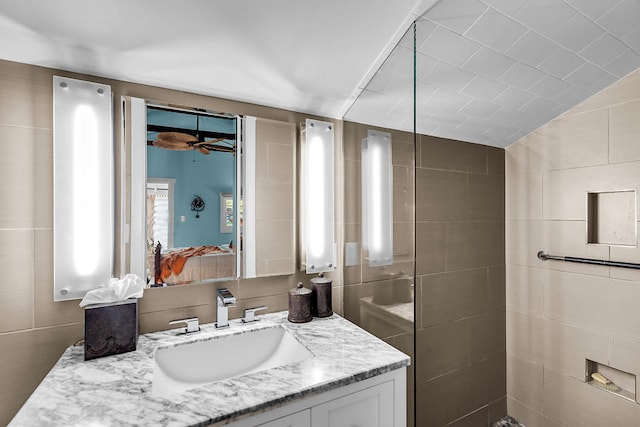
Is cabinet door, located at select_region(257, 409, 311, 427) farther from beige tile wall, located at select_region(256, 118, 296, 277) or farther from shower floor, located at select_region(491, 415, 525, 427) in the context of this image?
shower floor, located at select_region(491, 415, 525, 427)

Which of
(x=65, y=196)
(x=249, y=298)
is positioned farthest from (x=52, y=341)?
(x=249, y=298)

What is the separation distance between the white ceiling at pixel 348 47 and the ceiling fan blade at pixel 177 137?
0.63 feet

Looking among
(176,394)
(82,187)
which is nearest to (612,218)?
(176,394)

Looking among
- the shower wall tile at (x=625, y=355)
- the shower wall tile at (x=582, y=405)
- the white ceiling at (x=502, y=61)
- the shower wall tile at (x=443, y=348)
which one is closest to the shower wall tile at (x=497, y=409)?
the shower wall tile at (x=582, y=405)

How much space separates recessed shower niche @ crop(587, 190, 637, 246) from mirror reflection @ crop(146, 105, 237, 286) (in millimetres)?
1698

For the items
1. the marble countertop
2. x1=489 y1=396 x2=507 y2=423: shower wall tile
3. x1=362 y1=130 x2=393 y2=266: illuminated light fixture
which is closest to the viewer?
the marble countertop

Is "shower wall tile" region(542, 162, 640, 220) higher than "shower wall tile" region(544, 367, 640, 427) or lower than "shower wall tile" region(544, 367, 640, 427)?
higher

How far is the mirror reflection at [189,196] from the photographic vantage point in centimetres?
113

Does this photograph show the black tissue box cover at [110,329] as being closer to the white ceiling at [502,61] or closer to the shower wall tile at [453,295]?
the white ceiling at [502,61]

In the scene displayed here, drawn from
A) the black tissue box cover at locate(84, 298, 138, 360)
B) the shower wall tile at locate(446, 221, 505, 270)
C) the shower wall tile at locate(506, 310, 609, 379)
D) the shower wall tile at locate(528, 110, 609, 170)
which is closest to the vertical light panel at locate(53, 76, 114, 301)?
the black tissue box cover at locate(84, 298, 138, 360)

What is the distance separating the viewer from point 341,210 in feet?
5.02

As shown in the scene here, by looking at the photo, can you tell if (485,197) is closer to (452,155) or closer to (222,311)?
(452,155)

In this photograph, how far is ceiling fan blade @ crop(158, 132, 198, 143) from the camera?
114 cm

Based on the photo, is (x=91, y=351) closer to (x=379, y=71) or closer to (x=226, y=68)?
(x=226, y=68)
